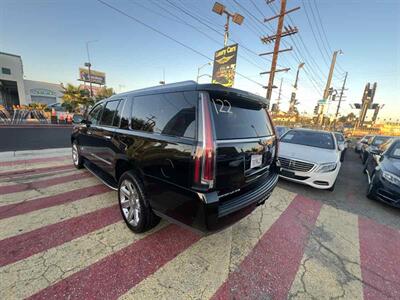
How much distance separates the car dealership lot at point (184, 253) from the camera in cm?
173

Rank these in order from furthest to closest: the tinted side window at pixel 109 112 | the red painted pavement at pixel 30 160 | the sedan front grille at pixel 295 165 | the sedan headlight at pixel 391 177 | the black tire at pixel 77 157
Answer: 1. the red painted pavement at pixel 30 160
2. the black tire at pixel 77 157
3. the sedan front grille at pixel 295 165
4. the sedan headlight at pixel 391 177
5. the tinted side window at pixel 109 112

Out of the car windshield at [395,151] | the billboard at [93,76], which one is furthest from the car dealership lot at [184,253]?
the billboard at [93,76]

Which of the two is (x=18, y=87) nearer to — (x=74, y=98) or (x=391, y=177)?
(x=74, y=98)

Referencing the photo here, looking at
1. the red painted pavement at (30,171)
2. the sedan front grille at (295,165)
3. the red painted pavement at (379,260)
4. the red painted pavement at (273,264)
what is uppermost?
the sedan front grille at (295,165)

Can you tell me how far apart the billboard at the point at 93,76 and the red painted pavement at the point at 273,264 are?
5345 centimetres

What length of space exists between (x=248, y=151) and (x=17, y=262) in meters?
2.74

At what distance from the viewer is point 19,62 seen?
96.1ft

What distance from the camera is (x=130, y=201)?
2.54 m

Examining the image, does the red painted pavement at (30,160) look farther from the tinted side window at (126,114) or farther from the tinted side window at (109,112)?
the tinted side window at (126,114)

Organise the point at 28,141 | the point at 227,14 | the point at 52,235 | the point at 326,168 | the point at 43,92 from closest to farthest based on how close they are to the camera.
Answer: the point at 52,235, the point at 326,168, the point at 28,141, the point at 227,14, the point at 43,92

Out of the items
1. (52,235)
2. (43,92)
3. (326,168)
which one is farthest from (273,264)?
(43,92)

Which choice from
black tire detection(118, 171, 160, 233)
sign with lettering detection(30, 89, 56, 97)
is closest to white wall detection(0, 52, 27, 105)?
sign with lettering detection(30, 89, 56, 97)

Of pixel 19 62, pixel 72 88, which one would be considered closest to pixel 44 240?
pixel 72 88

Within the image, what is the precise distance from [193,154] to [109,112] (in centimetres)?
247
